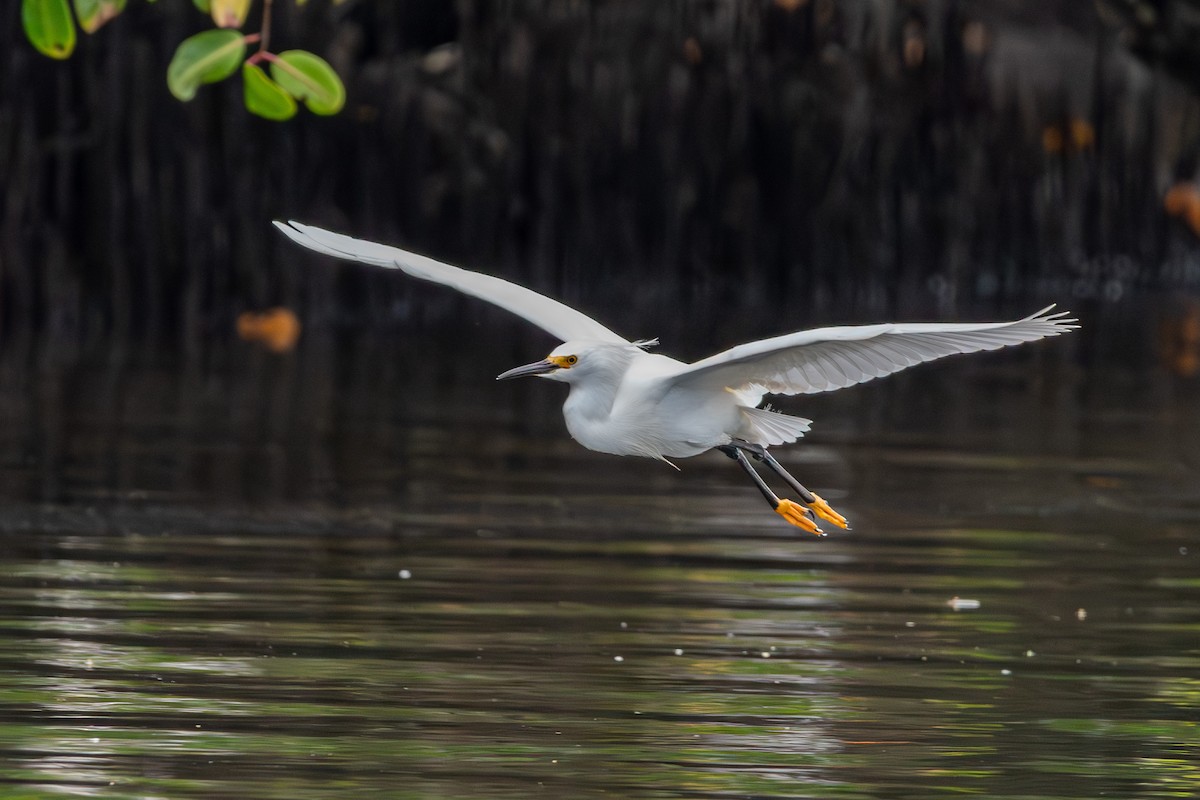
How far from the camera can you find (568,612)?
30.9 ft

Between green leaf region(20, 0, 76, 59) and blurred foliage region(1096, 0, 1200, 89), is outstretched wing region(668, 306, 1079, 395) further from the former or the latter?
blurred foliage region(1096, 0, 1200, 89)

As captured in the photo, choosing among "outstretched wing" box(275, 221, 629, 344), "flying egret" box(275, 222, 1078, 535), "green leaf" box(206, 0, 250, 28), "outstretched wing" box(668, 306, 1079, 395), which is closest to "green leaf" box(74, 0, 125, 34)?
"green leaf" box(206, 0, 250, 28)

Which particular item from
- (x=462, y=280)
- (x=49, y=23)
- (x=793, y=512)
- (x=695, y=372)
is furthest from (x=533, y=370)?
(x=49, y=23)

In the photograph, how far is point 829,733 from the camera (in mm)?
7195

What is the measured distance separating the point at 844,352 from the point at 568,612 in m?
1.85

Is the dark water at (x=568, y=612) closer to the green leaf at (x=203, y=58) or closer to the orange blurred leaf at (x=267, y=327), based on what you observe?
the green leaf at (x=203, y=58)

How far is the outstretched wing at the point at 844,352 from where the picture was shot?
744 centimetres

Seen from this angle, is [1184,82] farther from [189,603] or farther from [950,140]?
[189,603]

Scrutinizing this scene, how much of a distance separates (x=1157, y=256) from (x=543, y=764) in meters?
23.3

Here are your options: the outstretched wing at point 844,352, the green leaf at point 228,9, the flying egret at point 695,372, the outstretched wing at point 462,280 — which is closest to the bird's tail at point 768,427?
the flying egret at point 695,372

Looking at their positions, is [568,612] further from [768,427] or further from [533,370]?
[533,370]

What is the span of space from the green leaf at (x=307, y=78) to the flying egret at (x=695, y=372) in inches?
91.4

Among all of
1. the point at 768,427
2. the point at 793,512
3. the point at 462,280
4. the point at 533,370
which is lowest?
the point at 793,512

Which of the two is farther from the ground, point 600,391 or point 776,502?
point 600,391
